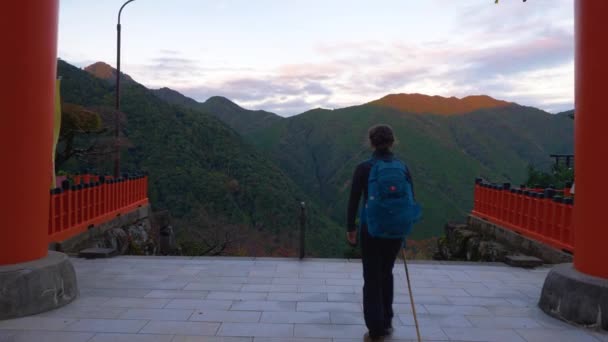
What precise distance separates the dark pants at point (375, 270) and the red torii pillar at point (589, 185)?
1971 mm

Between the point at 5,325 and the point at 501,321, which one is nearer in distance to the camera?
the point at 5,325

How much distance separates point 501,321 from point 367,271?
168 cm

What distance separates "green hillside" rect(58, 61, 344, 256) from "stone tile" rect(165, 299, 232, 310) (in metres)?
27.5

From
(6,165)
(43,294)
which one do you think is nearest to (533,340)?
(43,294)

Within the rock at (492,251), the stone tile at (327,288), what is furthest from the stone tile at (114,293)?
the rock at (492,251)

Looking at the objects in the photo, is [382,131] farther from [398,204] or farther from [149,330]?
[149,330]

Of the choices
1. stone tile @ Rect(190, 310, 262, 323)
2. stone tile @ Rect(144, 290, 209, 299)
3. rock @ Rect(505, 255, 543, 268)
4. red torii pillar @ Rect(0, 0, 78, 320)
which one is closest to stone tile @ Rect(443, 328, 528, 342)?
stone tile @ Rect(190, 310, 262, 323)

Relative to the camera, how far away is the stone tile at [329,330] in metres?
4.58

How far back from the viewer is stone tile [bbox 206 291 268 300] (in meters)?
5.79

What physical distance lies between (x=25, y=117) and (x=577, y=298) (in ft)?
18.2

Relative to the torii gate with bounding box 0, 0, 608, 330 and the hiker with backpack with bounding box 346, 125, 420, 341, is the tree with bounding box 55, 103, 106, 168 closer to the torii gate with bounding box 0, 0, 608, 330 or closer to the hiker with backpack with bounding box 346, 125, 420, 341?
the torii gate with bounding box 0, 0, 608, 330

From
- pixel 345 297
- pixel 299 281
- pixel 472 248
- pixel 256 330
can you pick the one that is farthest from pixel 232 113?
pixel 256 330

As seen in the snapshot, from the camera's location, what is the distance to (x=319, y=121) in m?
96.2

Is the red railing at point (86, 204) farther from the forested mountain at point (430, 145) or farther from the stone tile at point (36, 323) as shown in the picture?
the forested mountain at point (430, 145)
